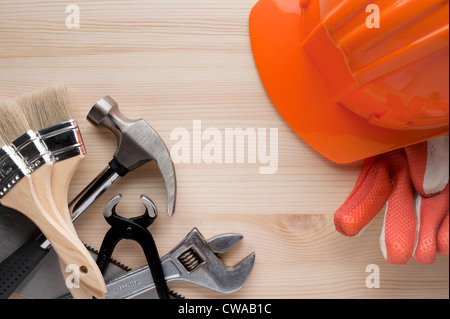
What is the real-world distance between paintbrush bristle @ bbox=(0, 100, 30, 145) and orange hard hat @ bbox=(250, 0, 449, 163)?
1.31ft

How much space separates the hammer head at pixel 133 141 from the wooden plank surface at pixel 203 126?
5 centimetres

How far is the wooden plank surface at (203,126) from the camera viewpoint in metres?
0.69

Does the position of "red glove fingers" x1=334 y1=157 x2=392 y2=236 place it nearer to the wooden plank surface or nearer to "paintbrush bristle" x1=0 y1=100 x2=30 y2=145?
the wooden plank surface

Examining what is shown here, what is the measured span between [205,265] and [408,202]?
0.35 meters

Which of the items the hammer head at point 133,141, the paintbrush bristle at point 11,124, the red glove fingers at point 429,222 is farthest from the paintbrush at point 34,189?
the red glove fingers at point 429,222

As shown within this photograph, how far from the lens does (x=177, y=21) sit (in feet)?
2.27

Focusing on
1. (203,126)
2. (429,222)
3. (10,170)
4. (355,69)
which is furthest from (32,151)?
(429,222)

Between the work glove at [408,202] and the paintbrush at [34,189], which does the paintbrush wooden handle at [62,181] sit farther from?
the work glove at [408,202]

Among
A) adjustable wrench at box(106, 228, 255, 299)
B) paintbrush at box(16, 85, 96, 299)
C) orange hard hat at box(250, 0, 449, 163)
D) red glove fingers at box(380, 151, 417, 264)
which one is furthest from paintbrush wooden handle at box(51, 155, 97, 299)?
red glove fingers at box(380, 151, 417, 264)

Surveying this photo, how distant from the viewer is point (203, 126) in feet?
2.31

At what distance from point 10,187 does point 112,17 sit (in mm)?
328

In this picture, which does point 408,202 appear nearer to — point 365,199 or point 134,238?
point 365,199
